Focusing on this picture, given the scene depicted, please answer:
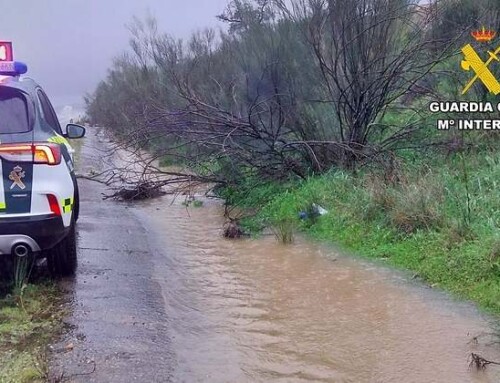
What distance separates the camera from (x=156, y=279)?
6.11 metres

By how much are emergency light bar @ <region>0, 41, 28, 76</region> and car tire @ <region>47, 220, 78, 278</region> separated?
57.6 inches

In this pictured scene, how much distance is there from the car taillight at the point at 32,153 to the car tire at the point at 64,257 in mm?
901

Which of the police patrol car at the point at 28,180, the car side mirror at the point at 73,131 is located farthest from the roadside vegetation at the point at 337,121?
the police patrol car at the point at 28,180

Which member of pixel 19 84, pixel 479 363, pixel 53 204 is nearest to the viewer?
pixel 479 363

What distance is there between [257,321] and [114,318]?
3.95 ft

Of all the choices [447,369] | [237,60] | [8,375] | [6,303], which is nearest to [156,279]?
[6,303]

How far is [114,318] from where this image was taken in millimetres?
4734

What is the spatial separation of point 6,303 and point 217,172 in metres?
6.64

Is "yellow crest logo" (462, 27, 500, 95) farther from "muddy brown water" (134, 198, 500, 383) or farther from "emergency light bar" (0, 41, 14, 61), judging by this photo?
"emergency light bar" (0, 41, 14, 61)

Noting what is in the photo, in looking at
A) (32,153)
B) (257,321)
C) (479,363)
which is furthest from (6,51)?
(479,363)

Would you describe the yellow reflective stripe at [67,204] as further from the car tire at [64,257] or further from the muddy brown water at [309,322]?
the muddy brown water at [309,322]

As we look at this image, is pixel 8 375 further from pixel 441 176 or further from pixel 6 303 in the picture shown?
pixel 441 176

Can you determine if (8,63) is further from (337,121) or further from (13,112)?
(337,121)

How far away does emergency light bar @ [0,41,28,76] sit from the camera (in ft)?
17.1
